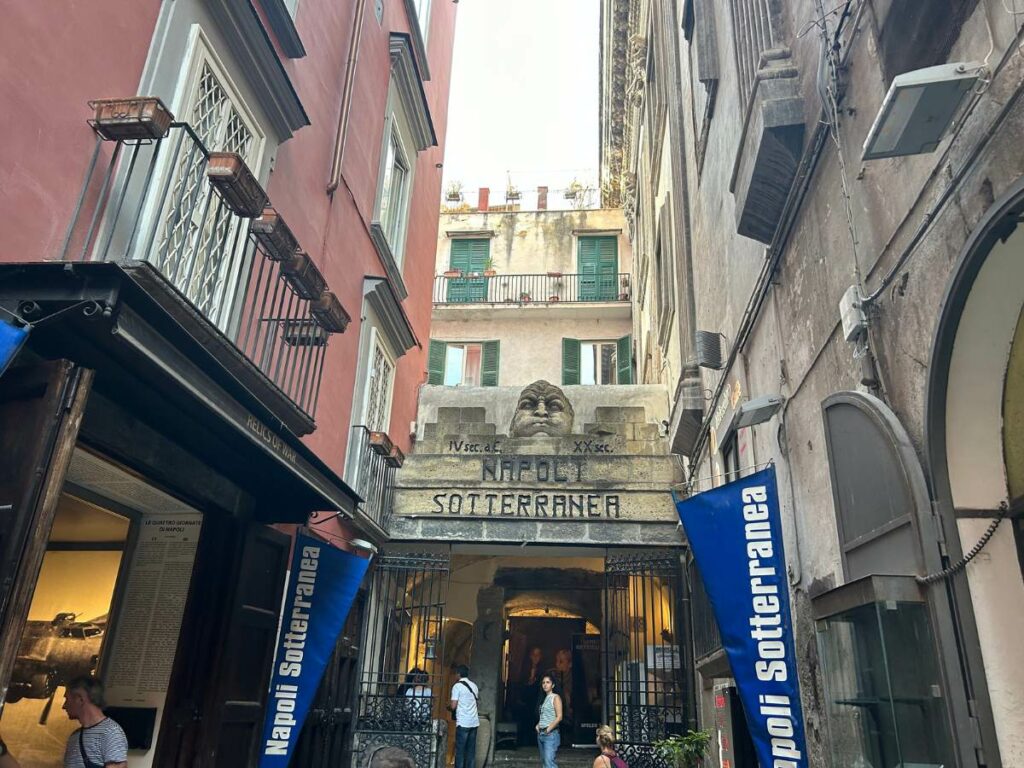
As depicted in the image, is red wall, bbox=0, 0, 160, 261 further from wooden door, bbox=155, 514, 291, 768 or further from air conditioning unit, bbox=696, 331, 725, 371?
air conditioning unit, bbox=696, 331, 725, 371

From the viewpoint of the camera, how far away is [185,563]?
699cm

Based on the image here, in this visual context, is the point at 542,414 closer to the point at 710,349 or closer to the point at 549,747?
the point at 549,747

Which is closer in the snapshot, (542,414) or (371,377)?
(371,377)

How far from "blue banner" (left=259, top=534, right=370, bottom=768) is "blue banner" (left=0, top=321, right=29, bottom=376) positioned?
16.6ft

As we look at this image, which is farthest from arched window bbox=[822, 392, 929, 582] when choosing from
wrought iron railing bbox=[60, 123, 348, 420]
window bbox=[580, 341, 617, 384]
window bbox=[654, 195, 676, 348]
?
window bbox=[580, 341, 617, 384]

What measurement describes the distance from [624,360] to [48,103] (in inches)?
734

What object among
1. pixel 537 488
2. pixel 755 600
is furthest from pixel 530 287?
pixel 755 600

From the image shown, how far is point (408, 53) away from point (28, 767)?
10860 millimetres

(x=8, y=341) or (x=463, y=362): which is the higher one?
(x=463, y=362)

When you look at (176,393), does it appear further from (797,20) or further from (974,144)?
(797,20)

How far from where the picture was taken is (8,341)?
10.3ft

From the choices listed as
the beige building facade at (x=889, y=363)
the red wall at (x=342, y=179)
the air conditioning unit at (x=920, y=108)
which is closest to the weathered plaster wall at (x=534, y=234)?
the red wall at (x=342, y=179)

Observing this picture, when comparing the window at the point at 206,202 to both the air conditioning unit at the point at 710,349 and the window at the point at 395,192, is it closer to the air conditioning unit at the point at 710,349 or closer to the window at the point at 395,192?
the air conditioning unit at the point at 710,349

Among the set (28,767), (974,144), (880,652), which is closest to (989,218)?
(974,144)
